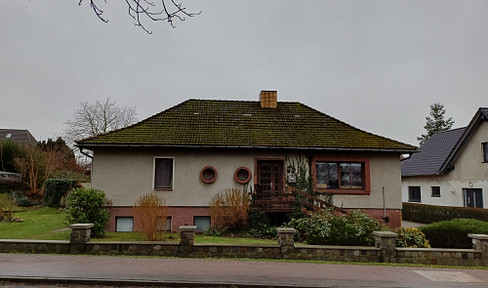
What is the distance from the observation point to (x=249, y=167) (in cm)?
1542

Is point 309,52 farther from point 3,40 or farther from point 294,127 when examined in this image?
point 3,40

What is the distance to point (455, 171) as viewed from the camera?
71.4 ft

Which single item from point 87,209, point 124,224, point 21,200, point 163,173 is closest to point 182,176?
point 163,173

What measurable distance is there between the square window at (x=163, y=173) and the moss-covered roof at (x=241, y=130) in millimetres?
958

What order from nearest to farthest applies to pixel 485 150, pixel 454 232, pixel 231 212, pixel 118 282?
1. pixel 118 282
2. pixel 454 232
3. pixel 231 212
4. pixel 485 150

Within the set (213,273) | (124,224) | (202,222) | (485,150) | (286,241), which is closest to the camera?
(213,273)

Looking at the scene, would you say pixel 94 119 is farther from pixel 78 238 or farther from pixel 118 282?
pixel 118 282

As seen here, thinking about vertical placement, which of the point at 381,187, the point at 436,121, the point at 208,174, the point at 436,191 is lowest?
the point at 436,191

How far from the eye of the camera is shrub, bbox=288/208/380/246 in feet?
36.4

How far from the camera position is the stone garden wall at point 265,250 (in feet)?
31.5

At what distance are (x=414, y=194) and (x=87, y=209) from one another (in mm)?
22950

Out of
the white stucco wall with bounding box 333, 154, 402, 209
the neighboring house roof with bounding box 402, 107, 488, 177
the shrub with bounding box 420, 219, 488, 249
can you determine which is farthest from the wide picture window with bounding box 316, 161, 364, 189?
the neighboring house roof with bounding box 402, 107, 488, 177

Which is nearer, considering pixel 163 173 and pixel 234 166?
pixel 163 173

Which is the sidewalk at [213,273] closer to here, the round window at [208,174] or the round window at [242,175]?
the round window at [208,174]
